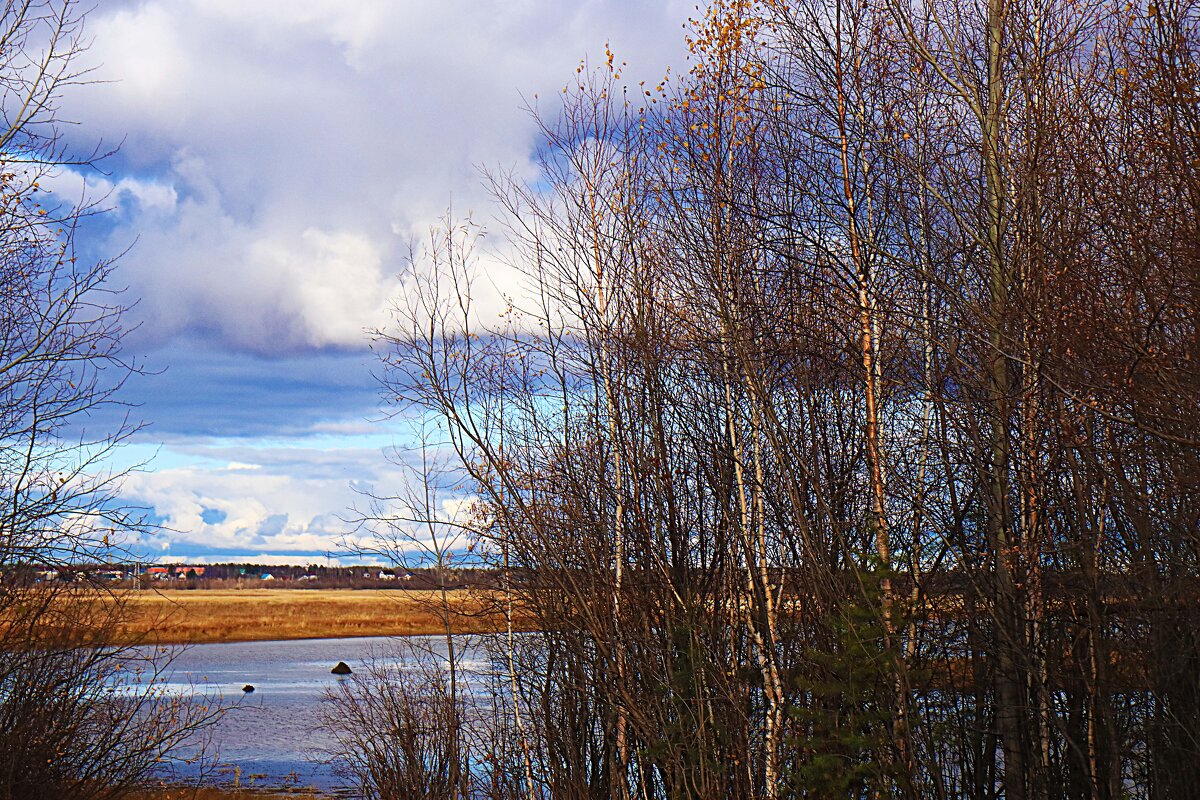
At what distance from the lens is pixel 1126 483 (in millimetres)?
8023

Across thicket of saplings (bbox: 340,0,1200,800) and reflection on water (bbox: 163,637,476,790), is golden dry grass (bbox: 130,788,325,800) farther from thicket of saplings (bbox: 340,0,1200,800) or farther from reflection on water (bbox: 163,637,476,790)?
thicket of saplings (bbox: 340,0,1200,800)

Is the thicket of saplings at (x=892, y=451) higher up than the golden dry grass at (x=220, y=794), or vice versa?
the thicket of saplings at (x=892, y=451)

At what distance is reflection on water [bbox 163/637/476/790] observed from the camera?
2569 cm

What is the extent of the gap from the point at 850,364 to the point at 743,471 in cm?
167

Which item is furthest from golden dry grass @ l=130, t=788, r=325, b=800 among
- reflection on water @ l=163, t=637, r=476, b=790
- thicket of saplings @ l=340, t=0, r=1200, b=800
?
thicket of saplings @ l=340, t=0, r=1200, b=800

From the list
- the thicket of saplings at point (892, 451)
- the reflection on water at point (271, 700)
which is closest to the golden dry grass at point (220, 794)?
the reflection on water at point (271, 700)

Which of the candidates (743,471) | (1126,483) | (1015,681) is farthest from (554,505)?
(1126,483)

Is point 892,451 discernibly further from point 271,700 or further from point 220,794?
point 271,700

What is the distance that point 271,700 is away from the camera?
38781mm

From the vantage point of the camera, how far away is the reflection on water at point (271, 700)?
25688 millimetres

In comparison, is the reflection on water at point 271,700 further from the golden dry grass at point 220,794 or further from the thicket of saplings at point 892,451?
the thicket of saplings at point 892,451

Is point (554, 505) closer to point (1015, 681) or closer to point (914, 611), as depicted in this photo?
point (914, 611)

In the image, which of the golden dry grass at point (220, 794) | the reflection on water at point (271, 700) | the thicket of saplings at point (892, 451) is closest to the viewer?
the thicket of saplings at point (892, 451)

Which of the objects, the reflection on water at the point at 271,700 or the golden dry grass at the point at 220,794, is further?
the reflection on water at the point at 271,700
